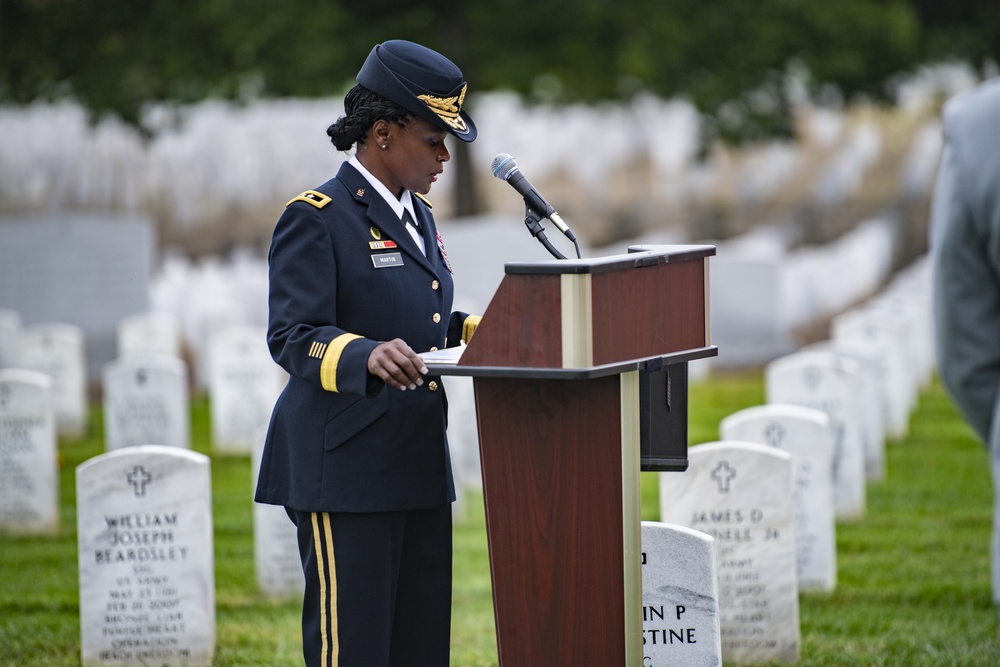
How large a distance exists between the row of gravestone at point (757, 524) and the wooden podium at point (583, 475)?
1.09 metres

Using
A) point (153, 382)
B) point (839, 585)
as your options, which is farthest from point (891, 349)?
point (153, 382)

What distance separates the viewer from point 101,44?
19875 mm

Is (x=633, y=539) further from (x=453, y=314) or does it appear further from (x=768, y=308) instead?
(x=768, y=308)

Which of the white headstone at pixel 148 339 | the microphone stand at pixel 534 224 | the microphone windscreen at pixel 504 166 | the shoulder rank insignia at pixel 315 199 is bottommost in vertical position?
the white headstone at pixel 148 339

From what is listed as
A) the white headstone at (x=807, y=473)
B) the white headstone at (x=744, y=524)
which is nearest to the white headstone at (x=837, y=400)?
the white headstone at (x=807, y=473)

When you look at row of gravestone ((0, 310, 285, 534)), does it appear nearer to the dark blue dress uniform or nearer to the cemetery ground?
the cemetery ground

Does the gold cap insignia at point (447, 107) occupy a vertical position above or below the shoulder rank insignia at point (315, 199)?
above

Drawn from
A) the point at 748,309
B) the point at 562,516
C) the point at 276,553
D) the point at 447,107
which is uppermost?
the point at 447,107

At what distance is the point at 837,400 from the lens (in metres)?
9.10

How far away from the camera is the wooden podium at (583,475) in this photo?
3.39 meters

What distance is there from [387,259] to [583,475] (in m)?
0.78

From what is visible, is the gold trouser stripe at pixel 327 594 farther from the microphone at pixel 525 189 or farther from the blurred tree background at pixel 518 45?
the blurred tree background at pixel 518 45

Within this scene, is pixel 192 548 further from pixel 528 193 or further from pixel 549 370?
pixel 549 370

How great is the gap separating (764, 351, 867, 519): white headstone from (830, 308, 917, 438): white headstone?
2178 millimetres
